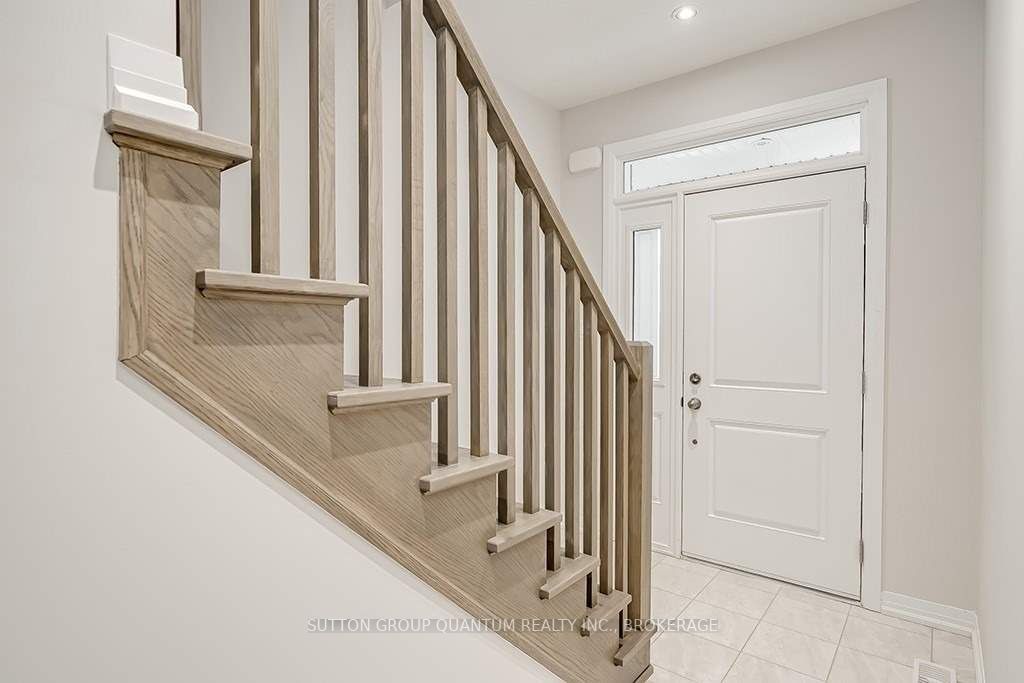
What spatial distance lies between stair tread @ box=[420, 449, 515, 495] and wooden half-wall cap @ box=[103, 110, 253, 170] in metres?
0.62

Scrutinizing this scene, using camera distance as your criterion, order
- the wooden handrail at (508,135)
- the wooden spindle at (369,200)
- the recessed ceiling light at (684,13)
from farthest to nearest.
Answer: the recessed ceiling light at (684,13) → the wooden handrail at (508,135) → the wooden spindle at (369,200)

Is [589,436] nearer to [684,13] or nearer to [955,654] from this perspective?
[955,654]

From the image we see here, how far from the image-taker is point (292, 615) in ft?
2.75

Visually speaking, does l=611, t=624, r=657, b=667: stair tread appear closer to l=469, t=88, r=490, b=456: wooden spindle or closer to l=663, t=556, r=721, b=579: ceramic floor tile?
l=469, t=88, r=490, b=456: wooden spindle

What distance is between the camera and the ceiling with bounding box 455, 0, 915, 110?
2404mm

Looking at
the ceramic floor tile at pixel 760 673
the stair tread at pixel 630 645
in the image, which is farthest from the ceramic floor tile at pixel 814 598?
the stair tread at pixel 630 645

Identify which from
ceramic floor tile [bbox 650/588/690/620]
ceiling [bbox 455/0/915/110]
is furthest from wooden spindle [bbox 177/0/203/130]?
ceramic floor tile [bbox 650/588/690/620]

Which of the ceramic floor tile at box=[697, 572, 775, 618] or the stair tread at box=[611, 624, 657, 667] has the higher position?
the stair tread at box=[611, 624, 657, 667]

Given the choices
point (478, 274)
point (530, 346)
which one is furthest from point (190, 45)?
point (530, 346)

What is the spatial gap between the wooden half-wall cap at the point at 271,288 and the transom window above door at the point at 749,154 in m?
2.63

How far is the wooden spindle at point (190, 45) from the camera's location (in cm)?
82

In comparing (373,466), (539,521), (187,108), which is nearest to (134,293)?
(187,108)

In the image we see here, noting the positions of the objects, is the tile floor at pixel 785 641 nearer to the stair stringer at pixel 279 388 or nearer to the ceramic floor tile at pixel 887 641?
the ceramic floor tile at pixel 887 641

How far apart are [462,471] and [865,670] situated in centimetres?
202
